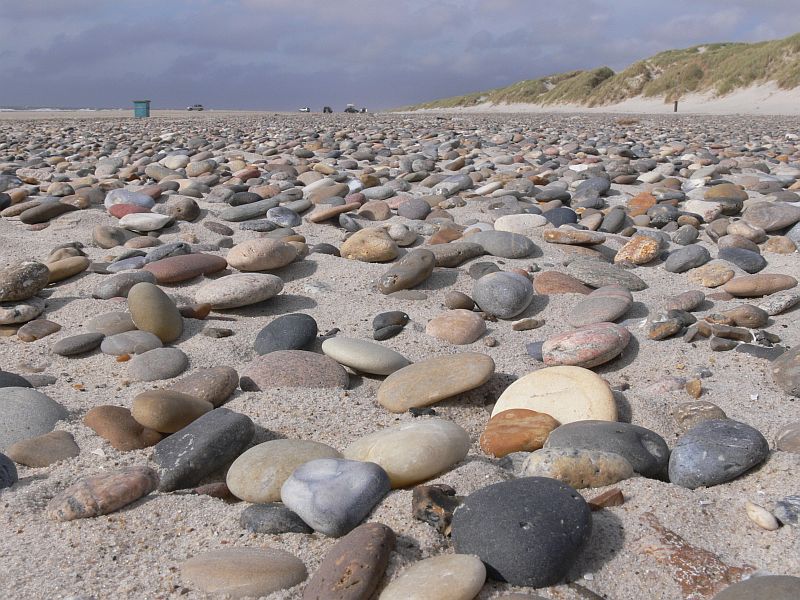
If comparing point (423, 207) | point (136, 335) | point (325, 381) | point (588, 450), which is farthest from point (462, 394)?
point (423, 207)

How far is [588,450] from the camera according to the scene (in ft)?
5.04

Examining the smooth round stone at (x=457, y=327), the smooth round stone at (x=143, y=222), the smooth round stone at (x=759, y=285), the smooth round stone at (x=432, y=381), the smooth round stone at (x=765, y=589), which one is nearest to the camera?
the smooth round stone at (x=765, y=589)

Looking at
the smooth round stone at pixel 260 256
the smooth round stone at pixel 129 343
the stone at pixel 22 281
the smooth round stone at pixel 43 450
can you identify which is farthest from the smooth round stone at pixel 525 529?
the stone at pixel 22 281

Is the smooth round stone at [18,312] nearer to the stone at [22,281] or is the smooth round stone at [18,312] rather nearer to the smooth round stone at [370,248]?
the stone at [22,281]

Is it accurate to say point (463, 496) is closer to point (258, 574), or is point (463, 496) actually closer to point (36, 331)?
point (258, 574)

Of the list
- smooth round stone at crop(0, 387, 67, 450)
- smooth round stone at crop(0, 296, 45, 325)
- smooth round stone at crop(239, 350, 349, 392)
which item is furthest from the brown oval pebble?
smooth round stone at crop(0, 296, 45, 325)

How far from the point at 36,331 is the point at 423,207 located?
229 cm

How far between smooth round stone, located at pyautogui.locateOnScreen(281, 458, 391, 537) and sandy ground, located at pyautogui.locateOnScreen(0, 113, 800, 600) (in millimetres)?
31

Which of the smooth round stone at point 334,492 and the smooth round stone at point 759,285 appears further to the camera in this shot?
the smooth round stone at point 759,285

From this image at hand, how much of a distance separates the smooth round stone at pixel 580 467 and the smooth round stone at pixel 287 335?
105 cm

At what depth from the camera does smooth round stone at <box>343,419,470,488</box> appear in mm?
1515

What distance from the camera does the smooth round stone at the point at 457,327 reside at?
2.47 metres

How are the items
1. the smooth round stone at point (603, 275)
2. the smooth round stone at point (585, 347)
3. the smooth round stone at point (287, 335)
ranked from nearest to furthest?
the smooth round stone at point (585, 347)
the smooth round stone at point (287, 335)
the smooth round stone at point (603, 275)

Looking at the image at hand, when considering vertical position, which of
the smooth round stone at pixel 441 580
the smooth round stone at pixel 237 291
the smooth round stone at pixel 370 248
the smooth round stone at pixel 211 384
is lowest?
the smooth round stone at pixel 441 580
